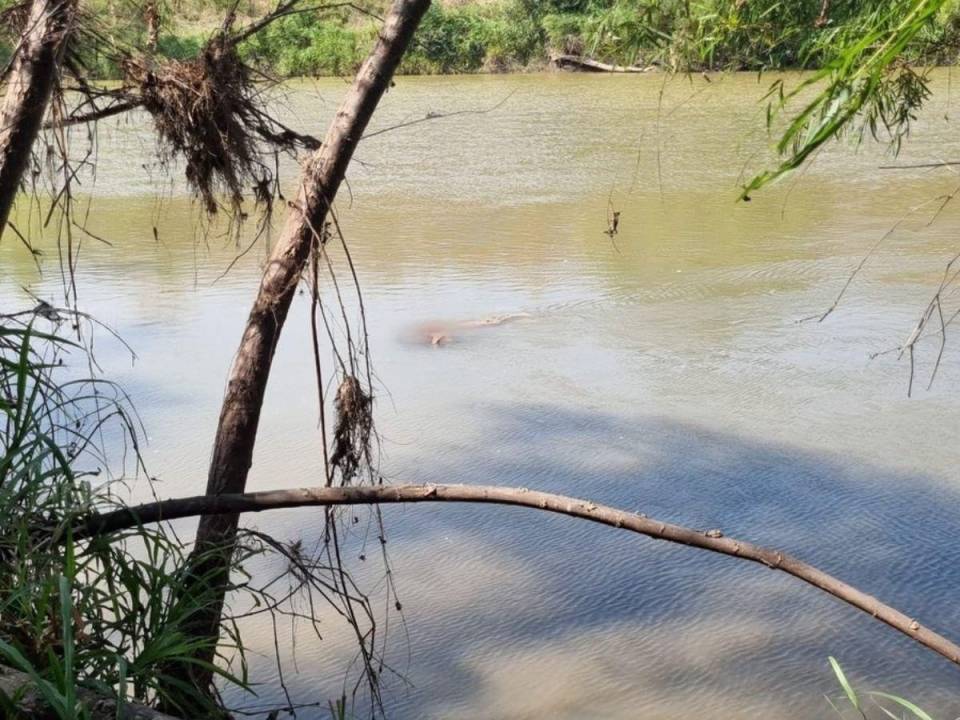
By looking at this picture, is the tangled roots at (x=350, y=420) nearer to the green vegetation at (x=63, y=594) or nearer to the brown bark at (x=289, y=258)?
the brown bark at (x=289, y=258)

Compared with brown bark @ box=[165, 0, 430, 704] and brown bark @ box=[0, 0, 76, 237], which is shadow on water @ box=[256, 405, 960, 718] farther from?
brown bark @ box=[0, 0, 76, 237]

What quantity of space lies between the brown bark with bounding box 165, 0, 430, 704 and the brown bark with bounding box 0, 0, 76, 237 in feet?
1.40

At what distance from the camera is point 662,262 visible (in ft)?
19.1

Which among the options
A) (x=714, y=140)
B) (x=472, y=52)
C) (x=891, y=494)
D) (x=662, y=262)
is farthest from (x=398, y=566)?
(x=472, y=52)

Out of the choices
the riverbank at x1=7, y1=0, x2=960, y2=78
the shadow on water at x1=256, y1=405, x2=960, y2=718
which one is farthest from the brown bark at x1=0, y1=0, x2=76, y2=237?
the shadow on water at x1=256, y1=405, x2=960, y2=718

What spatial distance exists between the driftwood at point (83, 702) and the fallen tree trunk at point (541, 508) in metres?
0.34

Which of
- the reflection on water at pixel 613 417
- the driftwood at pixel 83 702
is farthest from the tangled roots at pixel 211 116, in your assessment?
the driftwood at pixel 83 702

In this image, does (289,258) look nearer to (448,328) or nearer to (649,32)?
(649,32)

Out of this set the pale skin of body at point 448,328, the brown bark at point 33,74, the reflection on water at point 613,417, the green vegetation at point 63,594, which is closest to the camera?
the green vegetation at point 63,594

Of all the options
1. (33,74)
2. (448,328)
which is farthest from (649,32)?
(448,328)

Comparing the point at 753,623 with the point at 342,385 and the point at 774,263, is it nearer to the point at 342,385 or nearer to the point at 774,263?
the point at 342,385

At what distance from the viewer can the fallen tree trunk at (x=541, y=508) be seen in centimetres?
157

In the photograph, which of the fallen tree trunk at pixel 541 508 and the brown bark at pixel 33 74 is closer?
the fallen tree trunk at pixel 541 508

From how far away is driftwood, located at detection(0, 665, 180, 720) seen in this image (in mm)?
1368
